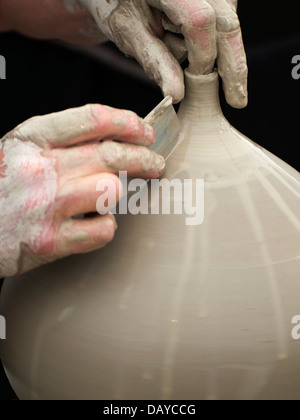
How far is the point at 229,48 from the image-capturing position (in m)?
1.09

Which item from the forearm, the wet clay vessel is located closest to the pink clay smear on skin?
the wet clay vessel

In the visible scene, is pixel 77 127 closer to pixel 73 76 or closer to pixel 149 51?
pixel 149 51

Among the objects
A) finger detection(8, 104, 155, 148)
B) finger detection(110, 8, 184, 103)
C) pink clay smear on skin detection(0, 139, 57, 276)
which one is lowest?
pink clay smear on skin detection(0, 139, 57, 276)

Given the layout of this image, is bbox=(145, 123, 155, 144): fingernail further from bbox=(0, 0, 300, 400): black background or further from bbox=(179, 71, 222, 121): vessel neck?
bbox=(0, 0, 300, 400): black background

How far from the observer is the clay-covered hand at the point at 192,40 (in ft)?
3.52

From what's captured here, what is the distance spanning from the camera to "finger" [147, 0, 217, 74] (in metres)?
1.07

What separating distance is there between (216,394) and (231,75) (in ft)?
1.54

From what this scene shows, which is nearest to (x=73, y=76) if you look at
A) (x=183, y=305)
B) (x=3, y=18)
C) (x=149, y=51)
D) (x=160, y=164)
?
(x=3, y=18)

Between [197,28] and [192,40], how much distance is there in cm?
2

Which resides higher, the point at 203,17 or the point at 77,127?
the point at 203,17

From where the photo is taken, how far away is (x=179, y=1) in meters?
1.09
